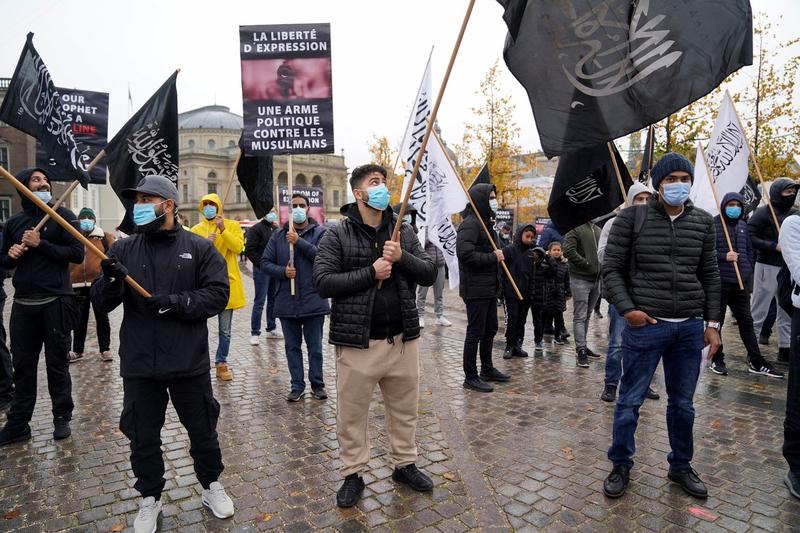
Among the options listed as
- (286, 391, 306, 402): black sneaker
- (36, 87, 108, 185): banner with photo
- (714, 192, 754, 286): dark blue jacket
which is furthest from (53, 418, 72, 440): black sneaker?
(714, 192, 754, 286): dark blue jacket

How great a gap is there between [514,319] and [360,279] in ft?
15.7

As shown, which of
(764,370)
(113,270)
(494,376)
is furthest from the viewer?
(764,370)

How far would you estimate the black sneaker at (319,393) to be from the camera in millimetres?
6159

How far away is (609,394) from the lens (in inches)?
235

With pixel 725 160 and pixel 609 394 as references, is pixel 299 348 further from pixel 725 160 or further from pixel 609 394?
pixel 725 160

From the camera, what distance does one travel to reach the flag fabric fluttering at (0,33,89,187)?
4996 millimetres

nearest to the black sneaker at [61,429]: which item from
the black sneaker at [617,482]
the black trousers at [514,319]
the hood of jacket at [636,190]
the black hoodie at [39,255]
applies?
the black hoodie at [39,255]

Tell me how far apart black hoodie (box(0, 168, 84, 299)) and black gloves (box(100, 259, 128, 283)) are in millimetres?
2121

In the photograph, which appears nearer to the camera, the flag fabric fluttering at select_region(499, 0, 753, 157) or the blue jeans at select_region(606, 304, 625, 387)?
the flag fabric fluttering at select_region(499, 0, 753, 157)

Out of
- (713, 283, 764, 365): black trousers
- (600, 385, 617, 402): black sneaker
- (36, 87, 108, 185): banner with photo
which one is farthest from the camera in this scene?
(36, 87, 108, 185): banner with photo

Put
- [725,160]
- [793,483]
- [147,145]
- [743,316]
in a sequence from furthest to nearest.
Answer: [725,160] < [743,316] < [147,145] < [793,483]

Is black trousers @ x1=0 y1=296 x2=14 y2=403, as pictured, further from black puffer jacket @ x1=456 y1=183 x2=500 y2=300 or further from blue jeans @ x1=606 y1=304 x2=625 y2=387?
blue jeans @ x1=606 y1=304 x2=625 y2=387

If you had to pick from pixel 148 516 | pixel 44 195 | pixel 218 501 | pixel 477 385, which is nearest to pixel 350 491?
pixel 218 501

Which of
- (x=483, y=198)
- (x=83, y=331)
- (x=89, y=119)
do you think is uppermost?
(x=89, y=119)
